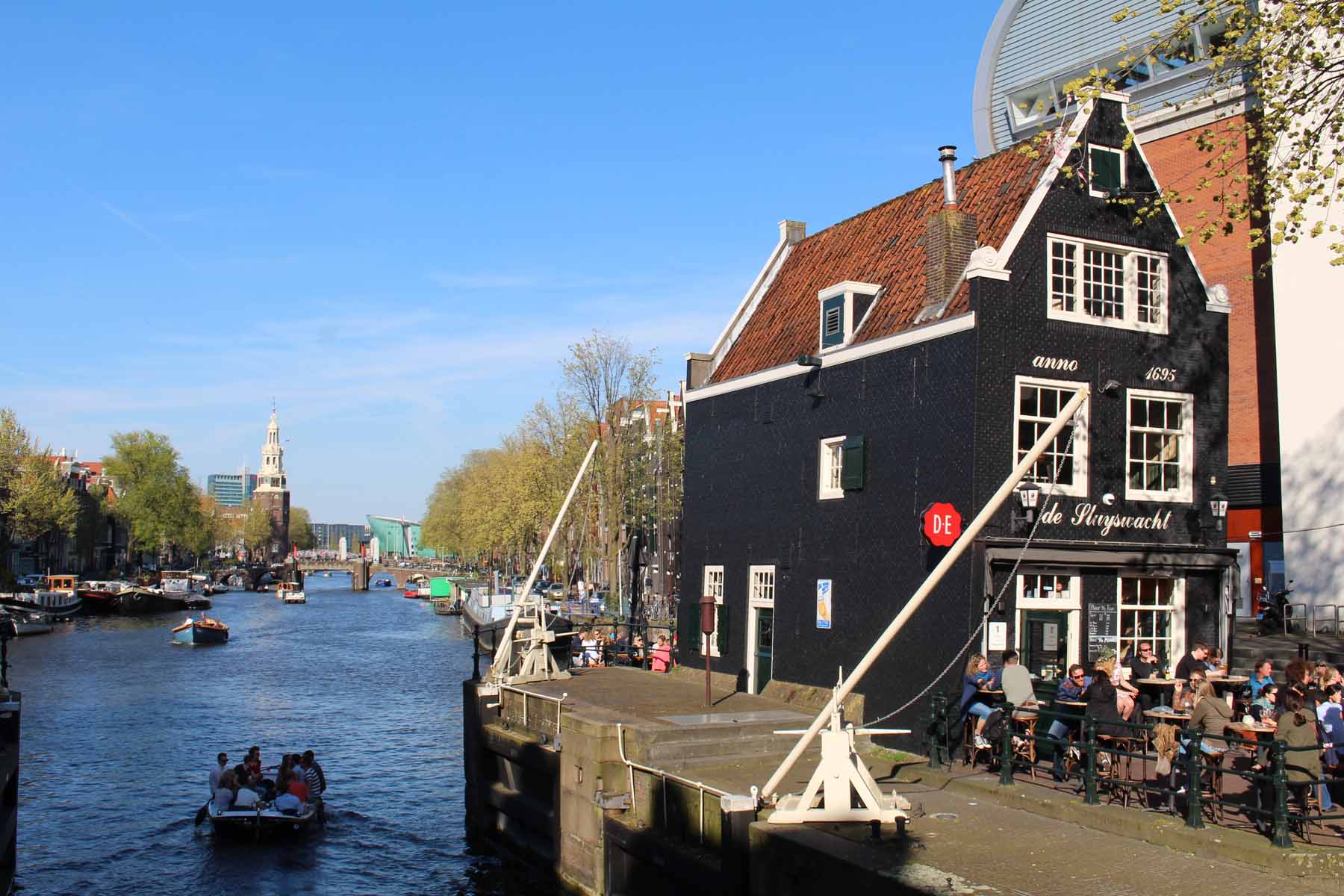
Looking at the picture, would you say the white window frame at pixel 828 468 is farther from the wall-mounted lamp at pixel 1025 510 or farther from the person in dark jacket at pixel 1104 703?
the person in dark jacket at pixel 1104 703

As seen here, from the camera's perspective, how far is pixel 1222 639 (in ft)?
68.0

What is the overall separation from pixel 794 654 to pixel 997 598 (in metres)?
5.89

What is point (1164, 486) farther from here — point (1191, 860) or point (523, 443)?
point (523, 443)

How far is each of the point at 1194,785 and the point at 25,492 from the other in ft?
293

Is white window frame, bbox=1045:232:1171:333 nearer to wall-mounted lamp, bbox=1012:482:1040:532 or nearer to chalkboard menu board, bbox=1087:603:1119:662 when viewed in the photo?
wall-mounted lamp, bbox=1012:482:1040:532

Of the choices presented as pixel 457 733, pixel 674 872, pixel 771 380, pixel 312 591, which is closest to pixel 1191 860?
pixel 674 872

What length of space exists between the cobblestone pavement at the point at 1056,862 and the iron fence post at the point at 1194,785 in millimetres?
470

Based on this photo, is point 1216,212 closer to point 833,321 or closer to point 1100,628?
point 833,321

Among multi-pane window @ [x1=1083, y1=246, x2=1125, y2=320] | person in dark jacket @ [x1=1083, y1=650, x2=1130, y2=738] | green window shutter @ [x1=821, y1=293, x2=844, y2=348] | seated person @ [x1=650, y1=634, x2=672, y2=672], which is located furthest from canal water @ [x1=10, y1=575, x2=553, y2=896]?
multi-pane window @ [x1=1083, y1=246, x2=1125, y2=320]

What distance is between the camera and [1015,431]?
19297mm

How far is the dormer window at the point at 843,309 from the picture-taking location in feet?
75.3

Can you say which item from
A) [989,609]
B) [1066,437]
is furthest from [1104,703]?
[1066,437]

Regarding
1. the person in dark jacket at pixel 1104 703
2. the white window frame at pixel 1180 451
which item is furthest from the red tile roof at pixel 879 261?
the person in dark jacket at pixel 1104 703

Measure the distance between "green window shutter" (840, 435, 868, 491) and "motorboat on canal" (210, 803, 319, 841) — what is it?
13215mm
